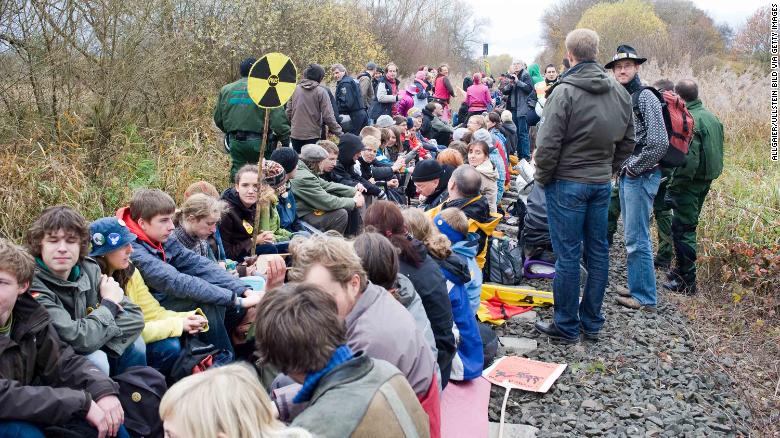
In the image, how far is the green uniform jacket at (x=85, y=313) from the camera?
10.3ft

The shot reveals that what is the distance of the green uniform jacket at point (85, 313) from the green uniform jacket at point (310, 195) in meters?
3.20

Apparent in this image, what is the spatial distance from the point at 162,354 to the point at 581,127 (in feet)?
10.8

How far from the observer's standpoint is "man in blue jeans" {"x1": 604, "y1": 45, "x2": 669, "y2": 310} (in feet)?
19.0

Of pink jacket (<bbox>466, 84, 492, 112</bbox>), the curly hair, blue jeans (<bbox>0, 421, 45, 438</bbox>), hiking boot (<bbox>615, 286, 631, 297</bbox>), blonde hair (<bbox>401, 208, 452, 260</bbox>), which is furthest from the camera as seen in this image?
pink jacket (<bbox>466, 84, 492, 112</bbox>)

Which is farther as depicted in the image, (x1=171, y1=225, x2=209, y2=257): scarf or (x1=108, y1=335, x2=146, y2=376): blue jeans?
(x1=171, y1=225, x2=209, y2=257): scarf

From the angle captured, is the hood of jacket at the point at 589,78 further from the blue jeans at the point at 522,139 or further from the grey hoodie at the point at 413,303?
the blue jeans at the point at 522,139

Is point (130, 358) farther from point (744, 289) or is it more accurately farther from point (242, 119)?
point (744, 289)

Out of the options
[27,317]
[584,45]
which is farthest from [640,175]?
[27,317]

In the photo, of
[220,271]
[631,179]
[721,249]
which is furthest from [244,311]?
[721,249]

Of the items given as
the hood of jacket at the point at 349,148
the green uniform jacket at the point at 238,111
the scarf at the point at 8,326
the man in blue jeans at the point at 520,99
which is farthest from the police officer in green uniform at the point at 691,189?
Answer: the man in blue jeans at the point at 520,99

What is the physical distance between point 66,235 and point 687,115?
5.40 metres

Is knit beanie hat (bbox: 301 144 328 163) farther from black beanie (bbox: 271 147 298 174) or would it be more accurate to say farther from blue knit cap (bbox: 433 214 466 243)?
blue knit cap (bbox: 433 214 466 243)

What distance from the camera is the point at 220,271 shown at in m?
4.42

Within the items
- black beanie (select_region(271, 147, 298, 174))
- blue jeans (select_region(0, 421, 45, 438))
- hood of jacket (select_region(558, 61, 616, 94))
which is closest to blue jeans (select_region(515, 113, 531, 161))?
black beanie (select_region(271, 147, 298, 174))
